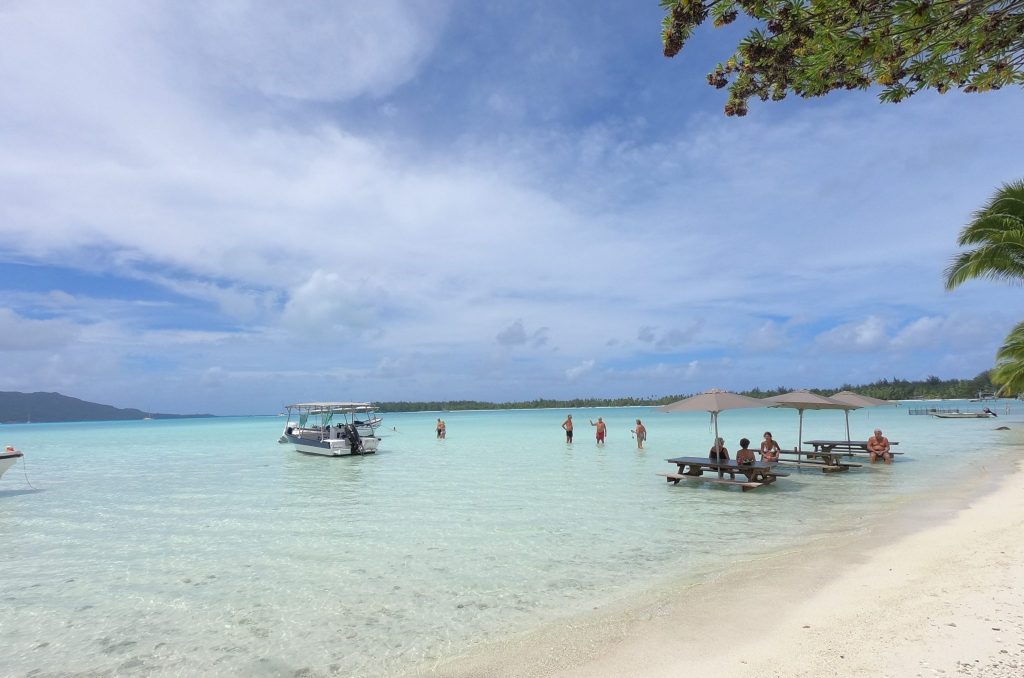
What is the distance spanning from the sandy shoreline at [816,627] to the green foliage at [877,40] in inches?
160

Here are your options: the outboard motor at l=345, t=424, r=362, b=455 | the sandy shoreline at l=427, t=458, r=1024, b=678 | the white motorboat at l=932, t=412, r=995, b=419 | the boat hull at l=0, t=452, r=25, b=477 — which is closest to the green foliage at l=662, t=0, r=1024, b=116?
the sandy shoreline at l=427, t=458, r=1024, b=678

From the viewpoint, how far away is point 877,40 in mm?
3160

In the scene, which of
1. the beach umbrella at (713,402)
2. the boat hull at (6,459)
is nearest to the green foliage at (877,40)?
the beach umbrella at (713,402)

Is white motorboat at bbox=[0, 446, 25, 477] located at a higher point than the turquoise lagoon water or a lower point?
higher

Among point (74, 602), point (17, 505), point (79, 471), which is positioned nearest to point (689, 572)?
point (74, 602)

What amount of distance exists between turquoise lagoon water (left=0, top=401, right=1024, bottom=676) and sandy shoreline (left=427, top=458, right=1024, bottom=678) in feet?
2.18

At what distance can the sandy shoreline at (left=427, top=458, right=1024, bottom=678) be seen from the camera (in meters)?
4.35

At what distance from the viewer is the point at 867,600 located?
571 cm

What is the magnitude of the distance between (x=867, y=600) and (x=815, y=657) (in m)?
1.74

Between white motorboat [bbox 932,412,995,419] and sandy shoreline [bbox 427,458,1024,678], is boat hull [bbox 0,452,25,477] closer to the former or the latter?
sandy shoreline [bbox 427,458,1024,678]

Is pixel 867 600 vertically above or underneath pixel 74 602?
above

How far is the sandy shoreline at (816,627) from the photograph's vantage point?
4.35 meters

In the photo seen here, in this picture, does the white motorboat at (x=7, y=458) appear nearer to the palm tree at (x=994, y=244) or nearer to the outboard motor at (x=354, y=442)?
the outboard motor at (x=354, y=442)

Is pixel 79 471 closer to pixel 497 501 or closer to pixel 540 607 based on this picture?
pixel 497 501
